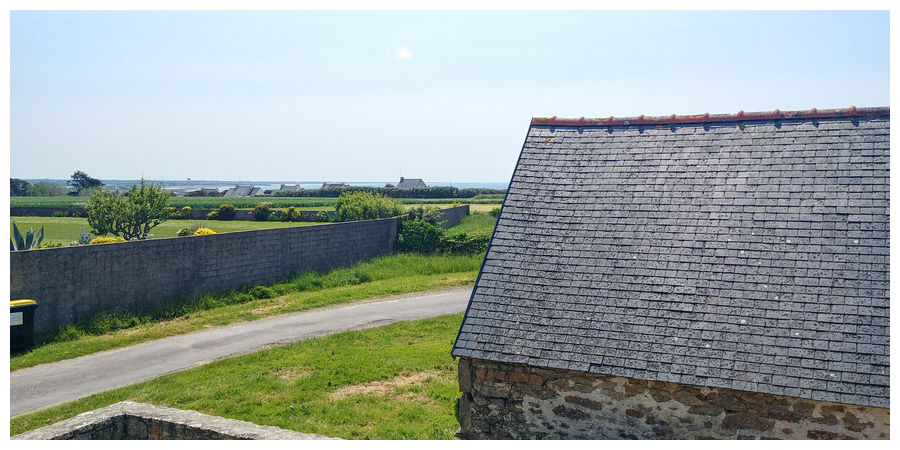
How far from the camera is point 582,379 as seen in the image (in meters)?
6.66

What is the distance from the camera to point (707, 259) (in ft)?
22.8

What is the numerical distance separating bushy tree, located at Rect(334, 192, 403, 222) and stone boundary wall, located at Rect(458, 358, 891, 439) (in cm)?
1912

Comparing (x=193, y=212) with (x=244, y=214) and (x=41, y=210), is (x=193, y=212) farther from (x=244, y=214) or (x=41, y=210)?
(x=41, y=210)

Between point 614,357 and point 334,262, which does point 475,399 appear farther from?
point 334,262

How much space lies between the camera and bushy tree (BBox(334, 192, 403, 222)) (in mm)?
25953

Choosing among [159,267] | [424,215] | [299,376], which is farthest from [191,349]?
[424,215]

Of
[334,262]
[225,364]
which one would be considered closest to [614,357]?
[225,364]

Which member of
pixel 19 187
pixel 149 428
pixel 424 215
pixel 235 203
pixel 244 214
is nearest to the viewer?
pixel 149 428

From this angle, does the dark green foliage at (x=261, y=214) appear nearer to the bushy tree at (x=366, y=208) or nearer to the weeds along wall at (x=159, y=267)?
the bushy tree at (x=366, y=208)

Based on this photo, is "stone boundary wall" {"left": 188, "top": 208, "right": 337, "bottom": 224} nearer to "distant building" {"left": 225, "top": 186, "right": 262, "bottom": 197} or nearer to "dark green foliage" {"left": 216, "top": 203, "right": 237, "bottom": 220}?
"dark green foliage" {"left": 216, "top": 203, "right": 237, "bottom": 220}

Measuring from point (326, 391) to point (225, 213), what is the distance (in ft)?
114

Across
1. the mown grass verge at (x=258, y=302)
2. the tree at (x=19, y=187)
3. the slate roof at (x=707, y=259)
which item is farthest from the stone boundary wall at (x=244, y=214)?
the tree at (x=19, y=187)

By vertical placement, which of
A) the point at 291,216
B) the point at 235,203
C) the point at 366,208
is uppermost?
the point at 235,203

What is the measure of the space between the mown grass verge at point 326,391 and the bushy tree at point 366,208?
1270 centimetres
